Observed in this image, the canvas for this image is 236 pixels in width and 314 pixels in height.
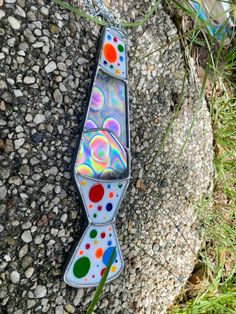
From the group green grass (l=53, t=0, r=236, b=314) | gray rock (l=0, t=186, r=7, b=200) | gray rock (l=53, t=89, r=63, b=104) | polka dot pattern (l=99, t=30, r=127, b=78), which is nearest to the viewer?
gray rock (l=0, t=186, r=7, b=200)

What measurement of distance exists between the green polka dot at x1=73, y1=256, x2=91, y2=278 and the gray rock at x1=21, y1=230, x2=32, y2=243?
16cm

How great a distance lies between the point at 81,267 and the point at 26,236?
19 centimetres

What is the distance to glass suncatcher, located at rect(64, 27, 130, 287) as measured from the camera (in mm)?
1222

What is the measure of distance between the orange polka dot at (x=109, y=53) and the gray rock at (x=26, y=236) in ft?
1.80

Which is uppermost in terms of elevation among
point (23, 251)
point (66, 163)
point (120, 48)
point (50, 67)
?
point (120, 48)

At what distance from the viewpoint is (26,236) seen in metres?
1.13

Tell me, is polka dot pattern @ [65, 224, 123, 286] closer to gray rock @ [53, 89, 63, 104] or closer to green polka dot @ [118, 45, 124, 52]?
gray rock @ [53, 89, 63, 104]

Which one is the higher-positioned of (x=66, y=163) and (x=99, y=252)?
(x=66, y=163)

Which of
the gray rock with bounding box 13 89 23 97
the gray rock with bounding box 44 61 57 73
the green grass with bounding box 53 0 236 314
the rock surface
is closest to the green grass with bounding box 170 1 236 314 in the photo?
the green grass with bounding box 53 0 236 314

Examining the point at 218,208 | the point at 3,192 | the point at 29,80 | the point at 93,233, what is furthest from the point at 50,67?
the point at 218,208

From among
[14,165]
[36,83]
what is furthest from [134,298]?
[36,83]

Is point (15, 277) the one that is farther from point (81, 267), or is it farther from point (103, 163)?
point (103, 163)

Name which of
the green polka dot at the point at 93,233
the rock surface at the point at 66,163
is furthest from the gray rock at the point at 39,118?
the green polka dot at the point at 93,233

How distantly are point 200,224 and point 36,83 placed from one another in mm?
902
